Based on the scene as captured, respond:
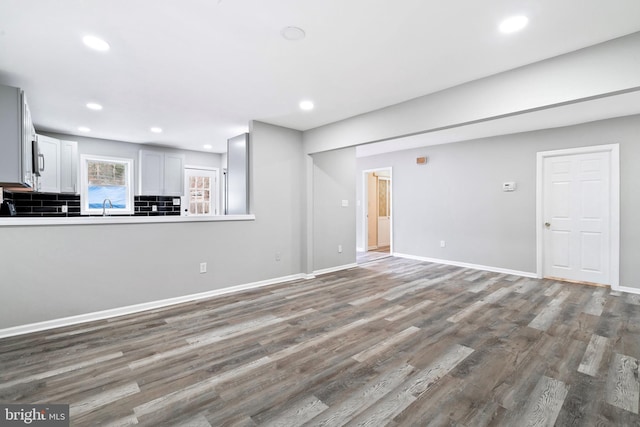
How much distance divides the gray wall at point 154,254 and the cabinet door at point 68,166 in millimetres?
2703

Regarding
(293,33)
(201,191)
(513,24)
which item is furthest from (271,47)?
(201,191)

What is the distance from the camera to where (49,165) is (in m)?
4.73

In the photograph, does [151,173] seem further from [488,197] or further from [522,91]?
[488,197]

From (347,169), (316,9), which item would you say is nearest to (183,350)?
(316,9)

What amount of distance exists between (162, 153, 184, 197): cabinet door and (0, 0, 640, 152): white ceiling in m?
2.47

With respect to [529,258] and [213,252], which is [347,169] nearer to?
[213,252]

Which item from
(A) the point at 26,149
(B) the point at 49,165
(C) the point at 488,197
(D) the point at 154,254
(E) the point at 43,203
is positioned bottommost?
(D) the point at 154,254

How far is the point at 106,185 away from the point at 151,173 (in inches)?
32.2

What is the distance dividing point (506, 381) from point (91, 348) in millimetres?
3316

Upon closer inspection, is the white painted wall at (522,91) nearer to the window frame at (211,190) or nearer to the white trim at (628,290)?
the white trim at (628,290)

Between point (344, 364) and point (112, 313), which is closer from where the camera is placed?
point (344, 364)

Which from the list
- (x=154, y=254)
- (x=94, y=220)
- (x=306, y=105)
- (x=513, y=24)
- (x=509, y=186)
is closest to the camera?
(x=513, y=24)

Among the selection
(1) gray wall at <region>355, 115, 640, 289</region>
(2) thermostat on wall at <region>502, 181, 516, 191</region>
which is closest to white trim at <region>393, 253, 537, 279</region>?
(1) gray wall at <region>355, 115, 640, 289</region>

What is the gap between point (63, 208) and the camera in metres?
5.25
